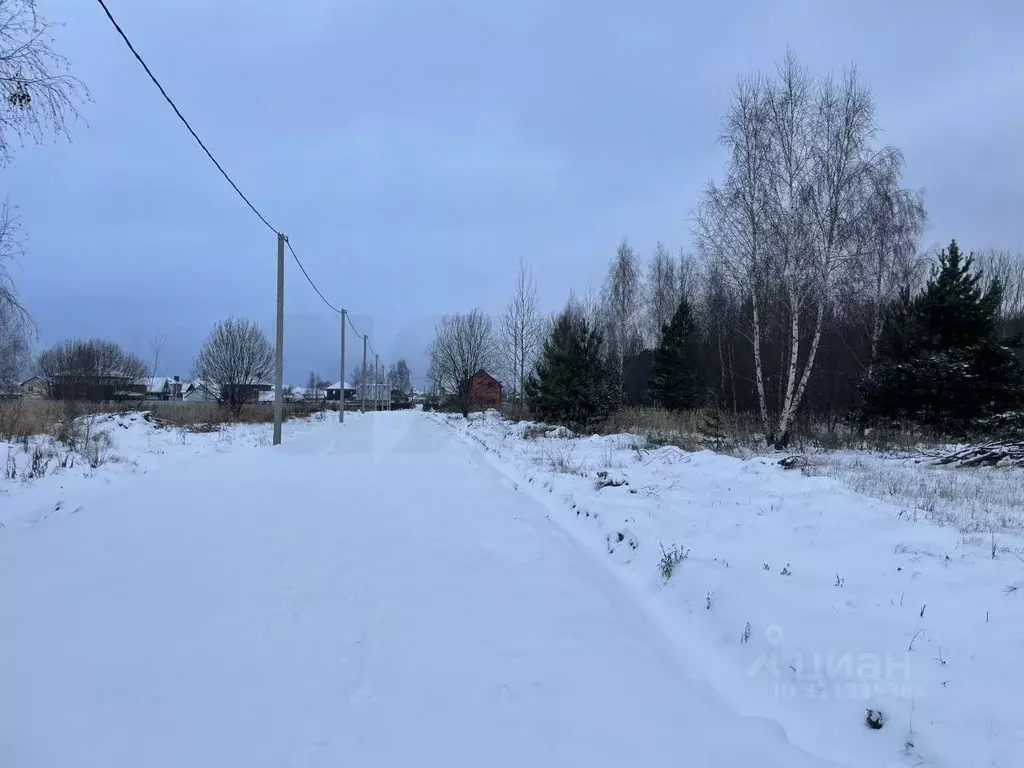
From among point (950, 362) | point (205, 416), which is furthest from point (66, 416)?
point (950, 362)

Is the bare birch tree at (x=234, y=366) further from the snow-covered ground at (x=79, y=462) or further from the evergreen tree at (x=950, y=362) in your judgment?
the evergreen tree at (x=950, y=362)

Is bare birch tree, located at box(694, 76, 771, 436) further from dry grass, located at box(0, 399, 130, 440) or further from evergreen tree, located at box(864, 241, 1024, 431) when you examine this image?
dry grass, located at box(0, 399, 130, 440)

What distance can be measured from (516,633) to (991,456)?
13921 mm

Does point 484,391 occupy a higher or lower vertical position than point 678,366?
lower

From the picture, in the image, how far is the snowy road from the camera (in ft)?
8.66

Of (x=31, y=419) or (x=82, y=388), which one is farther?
(x=82, y=388)

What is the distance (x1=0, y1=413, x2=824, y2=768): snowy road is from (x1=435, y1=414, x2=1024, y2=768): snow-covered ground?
0.35m

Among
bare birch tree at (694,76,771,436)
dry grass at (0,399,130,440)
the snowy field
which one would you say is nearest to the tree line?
bare birch tree at (694,76,771,436)

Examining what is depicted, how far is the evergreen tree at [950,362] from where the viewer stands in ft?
62.3

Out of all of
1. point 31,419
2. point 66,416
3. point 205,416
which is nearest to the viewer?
point 31,419

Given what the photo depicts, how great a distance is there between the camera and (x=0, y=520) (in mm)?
6578

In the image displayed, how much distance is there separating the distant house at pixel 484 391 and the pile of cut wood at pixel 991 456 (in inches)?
1457

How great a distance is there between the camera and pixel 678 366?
112 feet

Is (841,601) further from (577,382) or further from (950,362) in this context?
(577,382)
